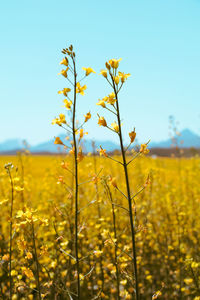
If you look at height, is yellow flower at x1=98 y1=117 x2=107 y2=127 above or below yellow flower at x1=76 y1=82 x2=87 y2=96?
below

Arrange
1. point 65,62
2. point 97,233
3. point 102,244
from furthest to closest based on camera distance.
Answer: point 97,233
point 102,244
point 65,62

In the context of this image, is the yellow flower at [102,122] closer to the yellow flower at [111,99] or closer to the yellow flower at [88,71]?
the yellow flower at [111,99]

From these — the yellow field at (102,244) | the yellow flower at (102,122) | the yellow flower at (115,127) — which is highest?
the yellow flower at (102,122)

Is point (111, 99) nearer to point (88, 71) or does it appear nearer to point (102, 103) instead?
point (102, 103)

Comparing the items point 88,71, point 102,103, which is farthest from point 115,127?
point 88,71

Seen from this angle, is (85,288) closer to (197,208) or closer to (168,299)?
(168,299)

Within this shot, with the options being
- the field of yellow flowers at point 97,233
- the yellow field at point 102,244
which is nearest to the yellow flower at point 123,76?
the field of yellow flowers at point 97,233

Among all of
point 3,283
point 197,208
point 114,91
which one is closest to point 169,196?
point 197,208

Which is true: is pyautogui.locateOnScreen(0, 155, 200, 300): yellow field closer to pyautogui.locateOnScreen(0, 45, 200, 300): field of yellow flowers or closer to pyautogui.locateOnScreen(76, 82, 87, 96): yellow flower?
pyautogui.locateOnScreen(0, 45, 200, 300): field of yellow flowers

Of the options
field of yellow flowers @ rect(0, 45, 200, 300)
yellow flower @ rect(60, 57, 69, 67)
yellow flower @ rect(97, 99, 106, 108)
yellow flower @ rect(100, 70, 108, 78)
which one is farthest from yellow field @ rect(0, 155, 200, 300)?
yellow flower @ rect(60, 57, 69, 67)

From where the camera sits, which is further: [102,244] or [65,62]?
[102,244]

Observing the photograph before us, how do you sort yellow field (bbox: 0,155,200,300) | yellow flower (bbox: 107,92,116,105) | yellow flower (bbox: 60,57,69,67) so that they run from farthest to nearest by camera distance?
yellow field (bbox: 0,155,200,300) < yellow flower (bbox: 60,57,69,67) < yellow flower (bbox: 107,92,116,105)

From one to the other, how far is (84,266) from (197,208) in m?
3.80

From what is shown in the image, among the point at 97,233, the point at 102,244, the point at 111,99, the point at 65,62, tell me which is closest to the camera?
the point at 111,99
